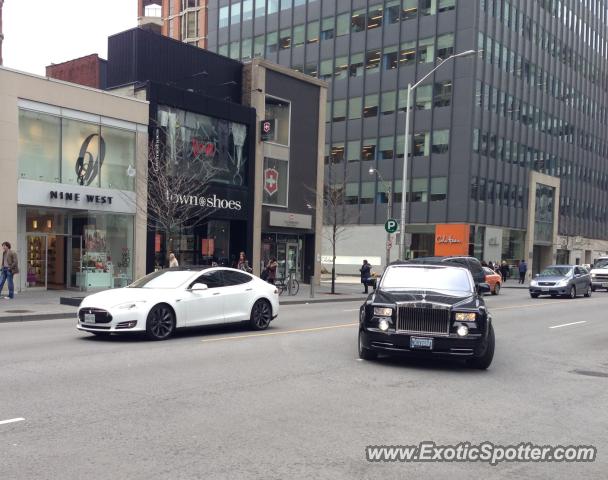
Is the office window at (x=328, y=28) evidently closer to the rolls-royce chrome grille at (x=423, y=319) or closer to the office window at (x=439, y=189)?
the office window at (x=439, y=189)

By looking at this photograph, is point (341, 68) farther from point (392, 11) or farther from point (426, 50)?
point (426, 50)

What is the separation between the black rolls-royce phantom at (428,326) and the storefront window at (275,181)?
74.5ft

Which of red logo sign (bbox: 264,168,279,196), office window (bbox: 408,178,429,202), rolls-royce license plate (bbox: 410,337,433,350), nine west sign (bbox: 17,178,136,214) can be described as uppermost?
office window (bbox: 408,178,429,202)

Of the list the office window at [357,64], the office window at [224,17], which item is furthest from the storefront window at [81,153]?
the office window at [224,17]

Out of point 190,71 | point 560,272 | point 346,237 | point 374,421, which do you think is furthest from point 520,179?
point 374,421

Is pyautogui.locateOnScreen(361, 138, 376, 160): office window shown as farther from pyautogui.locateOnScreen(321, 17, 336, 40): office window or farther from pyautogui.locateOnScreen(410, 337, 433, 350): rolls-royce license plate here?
pyautogui.locateOnScreen(410, 337, 433, 350): rolls-royce license plate

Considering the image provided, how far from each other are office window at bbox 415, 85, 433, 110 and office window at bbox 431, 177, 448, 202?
6054mm

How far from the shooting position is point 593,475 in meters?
5.04

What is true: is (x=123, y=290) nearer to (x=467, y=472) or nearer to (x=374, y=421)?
(x=374, y=421)

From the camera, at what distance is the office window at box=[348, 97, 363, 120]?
179ft

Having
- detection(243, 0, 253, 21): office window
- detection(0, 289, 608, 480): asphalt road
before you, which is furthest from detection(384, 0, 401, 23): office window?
detection(0, 289, 608, 480): asphalt road

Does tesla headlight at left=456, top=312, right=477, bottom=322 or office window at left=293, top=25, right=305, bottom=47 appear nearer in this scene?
tesla headlight at left=456, top=312, right=477, bottom=322

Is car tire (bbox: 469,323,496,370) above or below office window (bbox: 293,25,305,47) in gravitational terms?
below

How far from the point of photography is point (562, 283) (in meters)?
29.3
